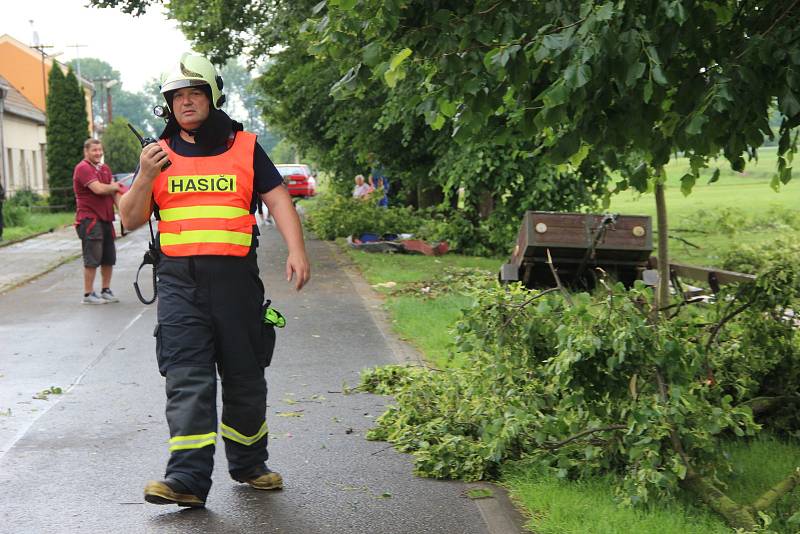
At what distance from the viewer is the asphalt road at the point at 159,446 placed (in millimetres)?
4973

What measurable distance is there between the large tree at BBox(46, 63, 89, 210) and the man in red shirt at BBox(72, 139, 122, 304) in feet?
98.1

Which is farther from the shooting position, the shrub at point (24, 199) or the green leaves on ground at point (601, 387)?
the shrub at point (24, 199)

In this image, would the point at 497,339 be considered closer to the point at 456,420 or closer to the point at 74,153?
the point at 456,420

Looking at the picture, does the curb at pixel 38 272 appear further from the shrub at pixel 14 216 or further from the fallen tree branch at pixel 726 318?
the fallen tree branch at pixel 726 318

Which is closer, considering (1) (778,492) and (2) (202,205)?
(1) (778,492)

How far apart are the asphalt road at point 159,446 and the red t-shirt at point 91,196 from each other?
1867 mm

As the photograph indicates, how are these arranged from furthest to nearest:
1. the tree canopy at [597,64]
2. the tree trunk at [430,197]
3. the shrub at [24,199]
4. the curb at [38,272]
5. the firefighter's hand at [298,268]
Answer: the shrub at [24,199], the tree trunk at [430,197], the curb at [38,272], the firefighter's hand at [298,268], the tree canopy at [597,64]

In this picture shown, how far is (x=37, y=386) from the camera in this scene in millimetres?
8117

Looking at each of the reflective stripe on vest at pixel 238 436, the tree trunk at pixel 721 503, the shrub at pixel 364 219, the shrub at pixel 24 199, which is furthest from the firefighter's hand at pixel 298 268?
the shrub at pixel 24 199

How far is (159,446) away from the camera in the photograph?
6.30m

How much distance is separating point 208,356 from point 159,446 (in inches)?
56.4

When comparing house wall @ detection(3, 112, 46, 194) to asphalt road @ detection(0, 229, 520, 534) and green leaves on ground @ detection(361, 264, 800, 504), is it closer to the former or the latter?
asphalt road @ detection(0, 229, 520, 534)

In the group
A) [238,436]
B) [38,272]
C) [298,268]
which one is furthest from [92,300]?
[298,268]

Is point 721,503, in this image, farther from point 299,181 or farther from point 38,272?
point 299,181
